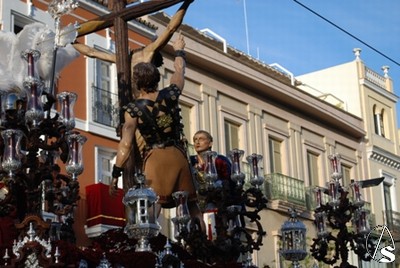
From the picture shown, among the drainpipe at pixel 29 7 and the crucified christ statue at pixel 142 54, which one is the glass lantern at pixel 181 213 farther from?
the drainpipe at pixel 29 7

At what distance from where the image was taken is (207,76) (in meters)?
24.1

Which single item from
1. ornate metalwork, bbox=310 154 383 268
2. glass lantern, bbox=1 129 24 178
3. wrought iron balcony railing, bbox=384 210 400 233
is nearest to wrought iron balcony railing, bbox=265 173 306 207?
wrought iron balcony railing, bbox=384 210 400 233

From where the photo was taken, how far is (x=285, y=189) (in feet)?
84.8

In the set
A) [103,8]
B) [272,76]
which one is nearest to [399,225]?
[272,76]

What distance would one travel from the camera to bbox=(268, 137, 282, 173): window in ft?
86.5

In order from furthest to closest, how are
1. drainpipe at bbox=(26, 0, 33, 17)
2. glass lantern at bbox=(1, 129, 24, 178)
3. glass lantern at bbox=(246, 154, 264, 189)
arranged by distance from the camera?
drainpipe at bbox=(26, 0, 33, 17), glass lantern at bbox=(246, 154, 264, 189), glass lantern at bbox=(1, 129, 24, 178)

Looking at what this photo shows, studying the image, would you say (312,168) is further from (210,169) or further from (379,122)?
(210,169)

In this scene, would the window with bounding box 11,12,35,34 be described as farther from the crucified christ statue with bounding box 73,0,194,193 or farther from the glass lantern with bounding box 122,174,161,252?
the glass lantern with bounding box 122,174,161,252

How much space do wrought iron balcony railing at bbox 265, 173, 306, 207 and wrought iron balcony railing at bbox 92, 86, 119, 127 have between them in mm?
6199

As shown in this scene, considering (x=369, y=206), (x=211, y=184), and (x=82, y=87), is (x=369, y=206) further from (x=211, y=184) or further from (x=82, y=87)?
(x=211, y=184)

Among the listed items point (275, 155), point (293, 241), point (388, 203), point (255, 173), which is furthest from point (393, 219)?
point (293, 241)

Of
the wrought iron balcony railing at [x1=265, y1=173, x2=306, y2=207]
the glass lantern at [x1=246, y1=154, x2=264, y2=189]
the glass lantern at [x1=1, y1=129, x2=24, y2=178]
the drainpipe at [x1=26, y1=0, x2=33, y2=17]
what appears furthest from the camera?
the wrought iron balcony railing at [x1=265, y1=173, x2=306, y2=207]

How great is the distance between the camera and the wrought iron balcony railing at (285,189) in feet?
83.0

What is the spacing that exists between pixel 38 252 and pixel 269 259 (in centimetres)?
1983
